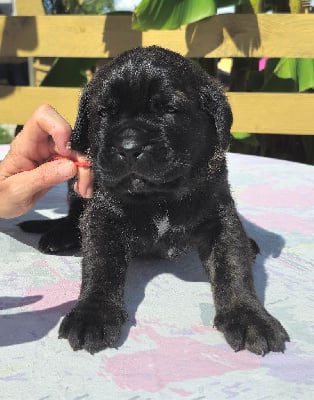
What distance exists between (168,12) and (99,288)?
2785 mm

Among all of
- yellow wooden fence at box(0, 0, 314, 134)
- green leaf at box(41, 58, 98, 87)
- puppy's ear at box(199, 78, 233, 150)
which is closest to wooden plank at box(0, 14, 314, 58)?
yellow wooden fence at box(0, 0, 314, 134)

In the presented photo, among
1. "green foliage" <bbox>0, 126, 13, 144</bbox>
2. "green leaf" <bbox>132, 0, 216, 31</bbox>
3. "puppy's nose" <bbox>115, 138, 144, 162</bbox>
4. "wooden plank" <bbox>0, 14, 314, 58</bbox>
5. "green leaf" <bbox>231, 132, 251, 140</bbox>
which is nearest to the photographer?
"puppy's nose" <bbox>115, 138, 144, 162</bbox>

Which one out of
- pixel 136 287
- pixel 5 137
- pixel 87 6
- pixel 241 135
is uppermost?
pixel 136 287

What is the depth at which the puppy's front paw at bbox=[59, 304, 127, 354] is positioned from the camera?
4.16ft

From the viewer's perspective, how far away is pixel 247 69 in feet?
16.1

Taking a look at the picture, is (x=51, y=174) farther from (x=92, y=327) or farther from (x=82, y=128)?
(x=92, y=327)

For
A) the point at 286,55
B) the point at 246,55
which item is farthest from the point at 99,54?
the point at 286,55

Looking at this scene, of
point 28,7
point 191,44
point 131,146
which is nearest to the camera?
point 131,146

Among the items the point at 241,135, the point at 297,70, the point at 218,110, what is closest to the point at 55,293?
the point at 218,110

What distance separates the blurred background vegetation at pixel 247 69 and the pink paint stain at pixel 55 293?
103 inches

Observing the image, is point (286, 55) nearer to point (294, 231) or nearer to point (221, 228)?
point (294, 231)

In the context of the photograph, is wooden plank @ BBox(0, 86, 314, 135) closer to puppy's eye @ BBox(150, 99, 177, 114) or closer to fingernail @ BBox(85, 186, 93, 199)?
fingernail @ BBox(85, 186, 93, 199)

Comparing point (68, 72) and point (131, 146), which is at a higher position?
point (131, 146)

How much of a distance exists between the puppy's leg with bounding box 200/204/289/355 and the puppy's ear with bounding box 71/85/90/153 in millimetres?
495
